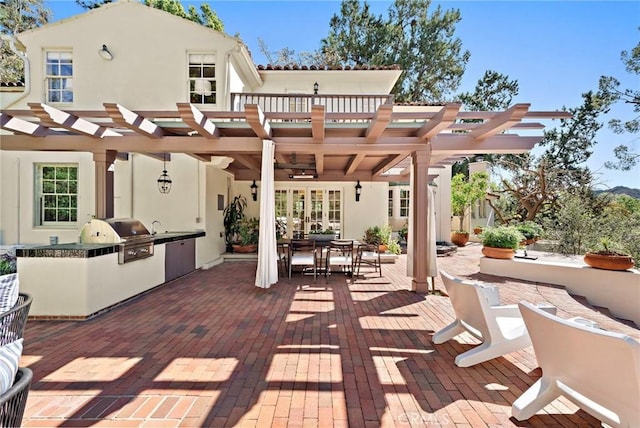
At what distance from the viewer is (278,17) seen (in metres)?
13.8

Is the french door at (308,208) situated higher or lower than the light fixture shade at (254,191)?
lower

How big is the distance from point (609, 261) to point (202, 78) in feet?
32.8

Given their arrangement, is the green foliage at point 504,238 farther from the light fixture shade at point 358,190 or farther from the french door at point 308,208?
the french door at point 308,208

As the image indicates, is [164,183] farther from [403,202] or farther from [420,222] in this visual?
[403,202]

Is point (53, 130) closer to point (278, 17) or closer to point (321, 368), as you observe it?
point (321, 368)

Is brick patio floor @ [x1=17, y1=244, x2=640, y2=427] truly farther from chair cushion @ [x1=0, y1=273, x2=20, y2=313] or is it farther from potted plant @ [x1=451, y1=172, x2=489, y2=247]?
potted plant @ [x1=451, y1=172, x2=489, y2=247]

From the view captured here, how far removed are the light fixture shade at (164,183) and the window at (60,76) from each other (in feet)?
11.1

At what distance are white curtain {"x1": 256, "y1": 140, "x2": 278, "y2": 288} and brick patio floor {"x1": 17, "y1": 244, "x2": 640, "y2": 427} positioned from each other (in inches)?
19.3

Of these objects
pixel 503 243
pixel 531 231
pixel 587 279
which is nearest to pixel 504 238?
pixel 503 243

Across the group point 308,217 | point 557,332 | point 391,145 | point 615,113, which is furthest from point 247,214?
point 615,113

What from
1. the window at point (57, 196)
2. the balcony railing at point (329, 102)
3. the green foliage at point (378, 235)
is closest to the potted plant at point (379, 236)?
the green foliage at point (378, 235)

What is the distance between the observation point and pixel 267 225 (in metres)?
5.55

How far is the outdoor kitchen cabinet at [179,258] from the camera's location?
21.9 feet

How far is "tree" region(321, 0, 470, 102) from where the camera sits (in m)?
17.6
